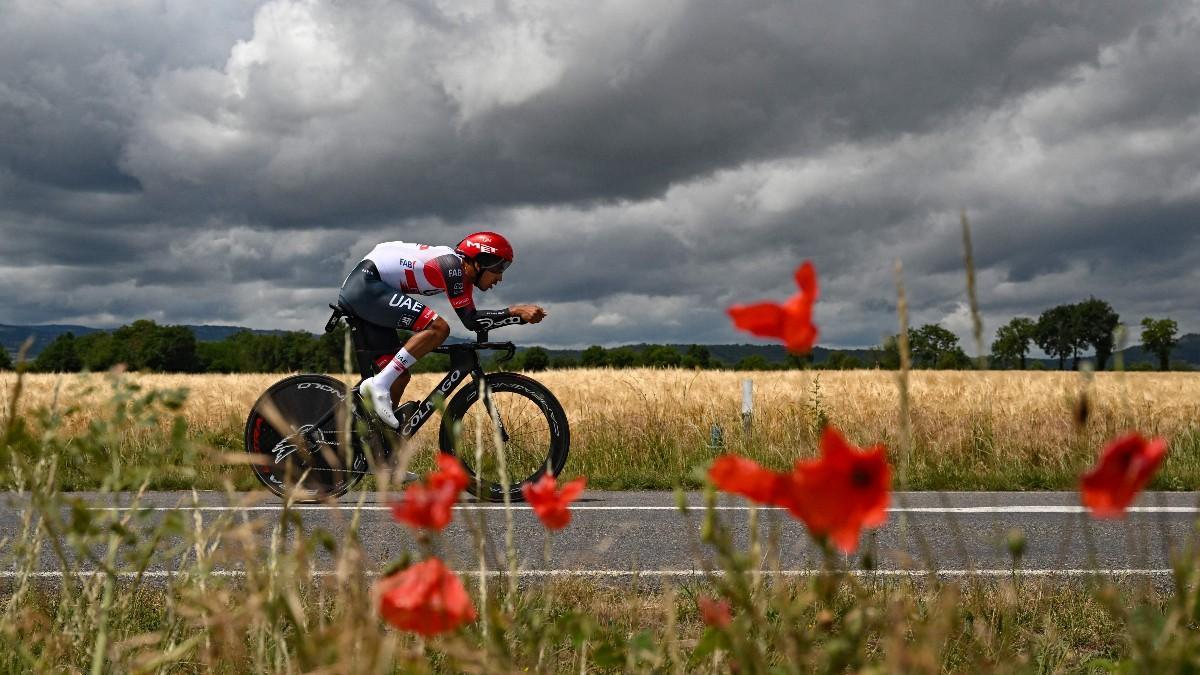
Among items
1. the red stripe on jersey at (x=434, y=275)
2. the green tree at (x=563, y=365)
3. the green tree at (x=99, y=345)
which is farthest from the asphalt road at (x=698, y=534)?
the green tree at (x=99, y=345)

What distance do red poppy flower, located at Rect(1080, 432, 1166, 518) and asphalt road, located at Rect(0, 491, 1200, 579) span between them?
3266 millimetres

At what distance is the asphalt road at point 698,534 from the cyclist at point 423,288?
129 centimetres

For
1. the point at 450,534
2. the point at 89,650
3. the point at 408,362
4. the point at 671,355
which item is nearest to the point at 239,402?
the point at 408,362

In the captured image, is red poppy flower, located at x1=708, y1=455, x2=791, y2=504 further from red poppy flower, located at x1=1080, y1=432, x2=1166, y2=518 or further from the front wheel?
the front wheel

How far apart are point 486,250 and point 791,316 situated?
6.21m

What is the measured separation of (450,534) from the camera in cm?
596

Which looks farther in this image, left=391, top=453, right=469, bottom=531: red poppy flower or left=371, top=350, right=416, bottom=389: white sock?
left=371, top=350, right=416, bottom=389: white sock

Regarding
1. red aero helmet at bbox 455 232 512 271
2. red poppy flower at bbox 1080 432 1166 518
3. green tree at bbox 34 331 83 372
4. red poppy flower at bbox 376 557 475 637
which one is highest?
green tree at bbox 34 331 83 372

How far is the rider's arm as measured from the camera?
22.5ft

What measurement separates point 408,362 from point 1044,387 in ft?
39.4

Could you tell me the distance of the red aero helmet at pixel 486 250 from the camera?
273 inches

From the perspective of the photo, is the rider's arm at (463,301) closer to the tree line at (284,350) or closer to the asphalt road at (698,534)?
the asphalt road at (698,534)

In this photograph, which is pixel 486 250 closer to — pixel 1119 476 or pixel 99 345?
pixel 1119 476

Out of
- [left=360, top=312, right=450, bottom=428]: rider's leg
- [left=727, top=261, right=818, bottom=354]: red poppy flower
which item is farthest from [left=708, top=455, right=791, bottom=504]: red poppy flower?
[left=360, top=312, right=450, bottom=428]: rider's leg
